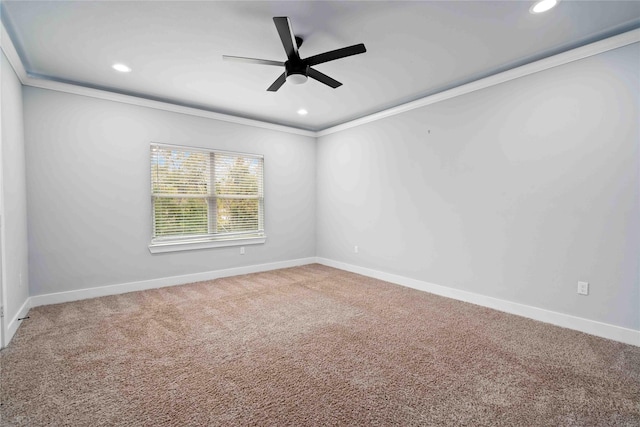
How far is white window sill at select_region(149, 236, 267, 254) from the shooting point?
13.8 ft

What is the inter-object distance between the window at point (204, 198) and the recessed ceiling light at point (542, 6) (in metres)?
4.10

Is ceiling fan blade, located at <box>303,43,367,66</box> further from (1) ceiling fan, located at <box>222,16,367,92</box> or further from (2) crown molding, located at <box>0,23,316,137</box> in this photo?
(2) crown molding, located at <box>0,23,316,137</box>

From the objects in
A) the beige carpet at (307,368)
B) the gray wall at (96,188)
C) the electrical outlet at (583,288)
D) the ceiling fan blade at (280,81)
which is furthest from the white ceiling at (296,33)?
the beige carpet at (307,368)

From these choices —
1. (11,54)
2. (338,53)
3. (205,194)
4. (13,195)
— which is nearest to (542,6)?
(338,53)

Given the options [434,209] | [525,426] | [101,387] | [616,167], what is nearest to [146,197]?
[101,387]

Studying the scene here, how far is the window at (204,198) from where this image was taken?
4270 millimetres

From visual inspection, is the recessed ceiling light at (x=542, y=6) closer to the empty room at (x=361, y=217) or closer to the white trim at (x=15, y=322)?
the empty room at (x=361, y=217)

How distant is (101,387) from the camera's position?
191cm

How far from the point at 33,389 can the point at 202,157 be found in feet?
11.2

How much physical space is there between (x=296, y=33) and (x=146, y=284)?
382 cm

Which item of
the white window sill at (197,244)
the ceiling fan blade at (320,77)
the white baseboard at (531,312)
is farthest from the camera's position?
the white window sill at (197,244)

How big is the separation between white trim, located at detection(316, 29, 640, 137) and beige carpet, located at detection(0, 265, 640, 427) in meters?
2.67

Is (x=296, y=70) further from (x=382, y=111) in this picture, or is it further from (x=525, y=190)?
(x=525, y=190)

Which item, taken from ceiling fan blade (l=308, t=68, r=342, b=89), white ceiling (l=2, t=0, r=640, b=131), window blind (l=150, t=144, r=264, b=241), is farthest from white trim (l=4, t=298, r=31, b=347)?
ceiling fan blade (l=308, t=68, r=342, b=89)
